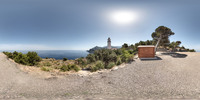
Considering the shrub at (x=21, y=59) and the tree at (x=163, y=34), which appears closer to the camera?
the shrub at (x=21, y=59)

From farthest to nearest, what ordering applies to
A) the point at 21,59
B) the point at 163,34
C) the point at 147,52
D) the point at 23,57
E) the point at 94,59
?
the point at 163,34, the point at 147,52, the point at 94,59, the point at 23,57, the point at 21,59

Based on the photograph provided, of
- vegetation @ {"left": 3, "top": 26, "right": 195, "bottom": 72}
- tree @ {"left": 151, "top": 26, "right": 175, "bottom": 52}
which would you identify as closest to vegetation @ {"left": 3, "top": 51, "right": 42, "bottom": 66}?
vegetation @ {"left": 3, "top": 26, "right": 195, "bottom": 72}

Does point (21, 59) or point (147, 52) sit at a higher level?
point (147, 52)

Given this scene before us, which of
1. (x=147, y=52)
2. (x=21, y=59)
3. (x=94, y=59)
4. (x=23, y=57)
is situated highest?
(x=147, y=52)

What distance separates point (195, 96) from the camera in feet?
15.3

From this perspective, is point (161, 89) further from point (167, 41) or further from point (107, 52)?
point (167, 41)

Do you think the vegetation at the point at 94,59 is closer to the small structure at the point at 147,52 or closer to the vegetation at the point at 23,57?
the vegetation at the point at 23,57

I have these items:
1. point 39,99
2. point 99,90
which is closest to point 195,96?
point 99,90

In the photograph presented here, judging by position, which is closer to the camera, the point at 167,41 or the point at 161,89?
the point at 161,89

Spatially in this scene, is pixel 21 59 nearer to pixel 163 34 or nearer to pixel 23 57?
pixel 23 57

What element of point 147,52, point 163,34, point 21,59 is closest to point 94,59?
point 147,52

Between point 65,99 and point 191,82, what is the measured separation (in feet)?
28.8

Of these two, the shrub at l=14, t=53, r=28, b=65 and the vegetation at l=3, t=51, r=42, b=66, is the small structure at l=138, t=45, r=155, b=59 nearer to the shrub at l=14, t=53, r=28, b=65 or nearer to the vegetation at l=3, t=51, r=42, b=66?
the vegetation at l=3, t=51, r=42, b=66

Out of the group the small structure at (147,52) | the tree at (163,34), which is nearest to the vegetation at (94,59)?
the tree at (163,34)
